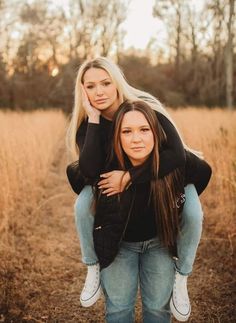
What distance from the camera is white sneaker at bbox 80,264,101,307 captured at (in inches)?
80.7

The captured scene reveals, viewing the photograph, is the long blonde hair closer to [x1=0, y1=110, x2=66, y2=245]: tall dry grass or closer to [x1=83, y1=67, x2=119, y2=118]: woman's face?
[x1=83, y1=67, x2=119, y2=118]: woman's face

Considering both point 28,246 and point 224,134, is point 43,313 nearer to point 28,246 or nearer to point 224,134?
point 28,246

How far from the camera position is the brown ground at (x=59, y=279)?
2.63 metres

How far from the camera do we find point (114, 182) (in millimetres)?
1903

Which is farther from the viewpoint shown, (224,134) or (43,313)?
(224,134)

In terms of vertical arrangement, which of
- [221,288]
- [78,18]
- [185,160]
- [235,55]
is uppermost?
[78,18]

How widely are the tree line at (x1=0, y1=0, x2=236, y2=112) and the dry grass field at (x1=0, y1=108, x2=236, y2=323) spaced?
15.5 m

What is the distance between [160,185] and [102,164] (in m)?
0.35

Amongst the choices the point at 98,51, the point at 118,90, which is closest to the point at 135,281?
the point at 118,90

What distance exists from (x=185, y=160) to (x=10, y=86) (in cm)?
2001

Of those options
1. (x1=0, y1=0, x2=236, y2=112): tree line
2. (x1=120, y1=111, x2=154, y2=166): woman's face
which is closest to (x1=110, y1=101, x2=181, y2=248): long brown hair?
(x1=120, y1=111, x2=154, y2=166): woman's face

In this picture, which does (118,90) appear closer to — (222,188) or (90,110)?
(90,110)

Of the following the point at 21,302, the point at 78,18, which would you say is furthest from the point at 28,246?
the point at 78,18

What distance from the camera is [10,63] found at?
23078 millimetres
